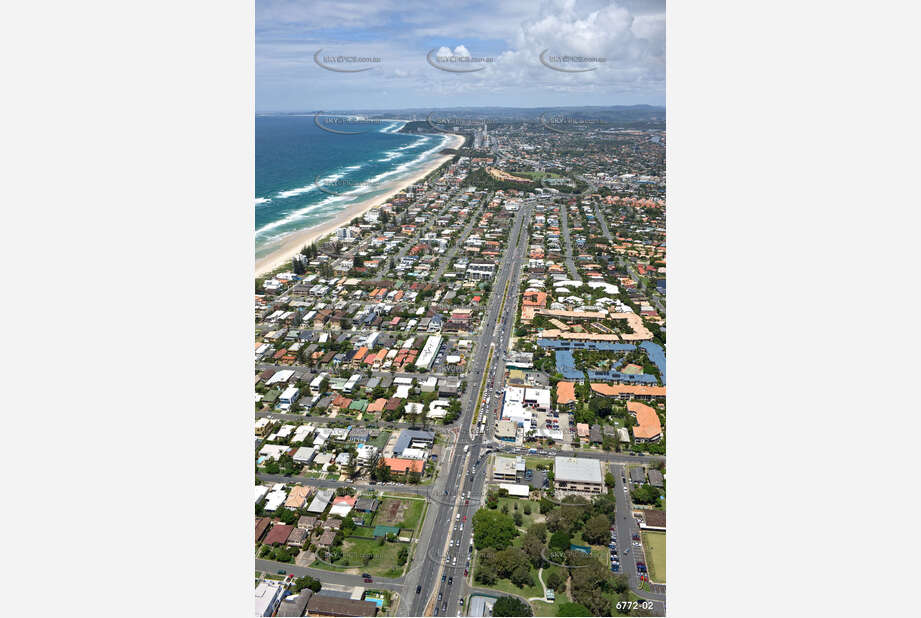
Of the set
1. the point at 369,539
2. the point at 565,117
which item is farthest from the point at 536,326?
the point at 565,117

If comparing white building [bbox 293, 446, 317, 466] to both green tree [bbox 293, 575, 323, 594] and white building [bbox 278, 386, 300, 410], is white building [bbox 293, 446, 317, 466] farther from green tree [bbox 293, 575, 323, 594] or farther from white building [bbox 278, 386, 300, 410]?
green tree [bbox 293, 575, 323, 594]

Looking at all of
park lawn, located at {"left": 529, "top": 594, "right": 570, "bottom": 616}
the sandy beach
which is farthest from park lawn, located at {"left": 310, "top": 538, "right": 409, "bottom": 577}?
the sandy beach

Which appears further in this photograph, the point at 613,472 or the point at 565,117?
the point at 565,117

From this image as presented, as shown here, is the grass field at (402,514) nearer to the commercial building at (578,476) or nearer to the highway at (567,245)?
the commercial building at (578,476)

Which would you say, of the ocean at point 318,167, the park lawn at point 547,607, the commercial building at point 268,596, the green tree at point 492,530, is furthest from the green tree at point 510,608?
the ocean at point 318,167

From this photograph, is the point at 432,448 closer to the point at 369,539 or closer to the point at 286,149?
the point at 369,539
